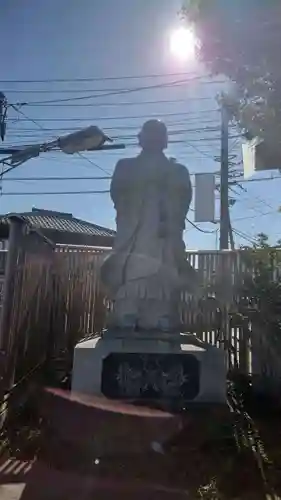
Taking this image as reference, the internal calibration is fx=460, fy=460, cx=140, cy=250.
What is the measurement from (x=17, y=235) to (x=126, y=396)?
5.88ft

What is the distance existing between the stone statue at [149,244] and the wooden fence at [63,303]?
2.96ft

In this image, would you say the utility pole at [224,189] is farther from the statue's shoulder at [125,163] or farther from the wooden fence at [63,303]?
the statue's shoulder at [125,163]

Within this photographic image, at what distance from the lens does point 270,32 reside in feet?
12.2

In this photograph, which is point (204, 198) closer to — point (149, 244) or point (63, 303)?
point (63, 303)

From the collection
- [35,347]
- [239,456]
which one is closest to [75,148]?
[35,347]

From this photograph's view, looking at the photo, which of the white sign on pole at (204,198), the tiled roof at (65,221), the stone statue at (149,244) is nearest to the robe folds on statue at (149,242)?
the stone statue at (149,244)

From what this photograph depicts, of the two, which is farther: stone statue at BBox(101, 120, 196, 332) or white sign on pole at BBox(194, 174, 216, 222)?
white sign on pole at BBox(194, 174, 216, 222)

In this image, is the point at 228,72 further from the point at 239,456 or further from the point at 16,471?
the point at 16,471

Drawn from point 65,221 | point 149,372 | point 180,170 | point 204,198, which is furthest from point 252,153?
point 65,221

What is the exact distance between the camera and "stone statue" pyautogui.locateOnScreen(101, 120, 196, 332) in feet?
13.7

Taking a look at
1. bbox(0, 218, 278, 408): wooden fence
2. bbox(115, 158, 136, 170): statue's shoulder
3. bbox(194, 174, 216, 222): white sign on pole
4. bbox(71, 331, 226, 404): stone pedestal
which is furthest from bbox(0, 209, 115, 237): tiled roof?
bbox(71, 331, 226, 404): stone pedestal

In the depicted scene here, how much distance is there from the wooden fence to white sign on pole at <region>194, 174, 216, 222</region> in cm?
411

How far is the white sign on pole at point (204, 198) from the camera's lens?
1048 cm

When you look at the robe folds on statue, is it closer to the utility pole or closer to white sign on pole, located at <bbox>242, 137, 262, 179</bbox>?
white sign on pole, located at <bbox>242, 137, 262, 179</bbox>
